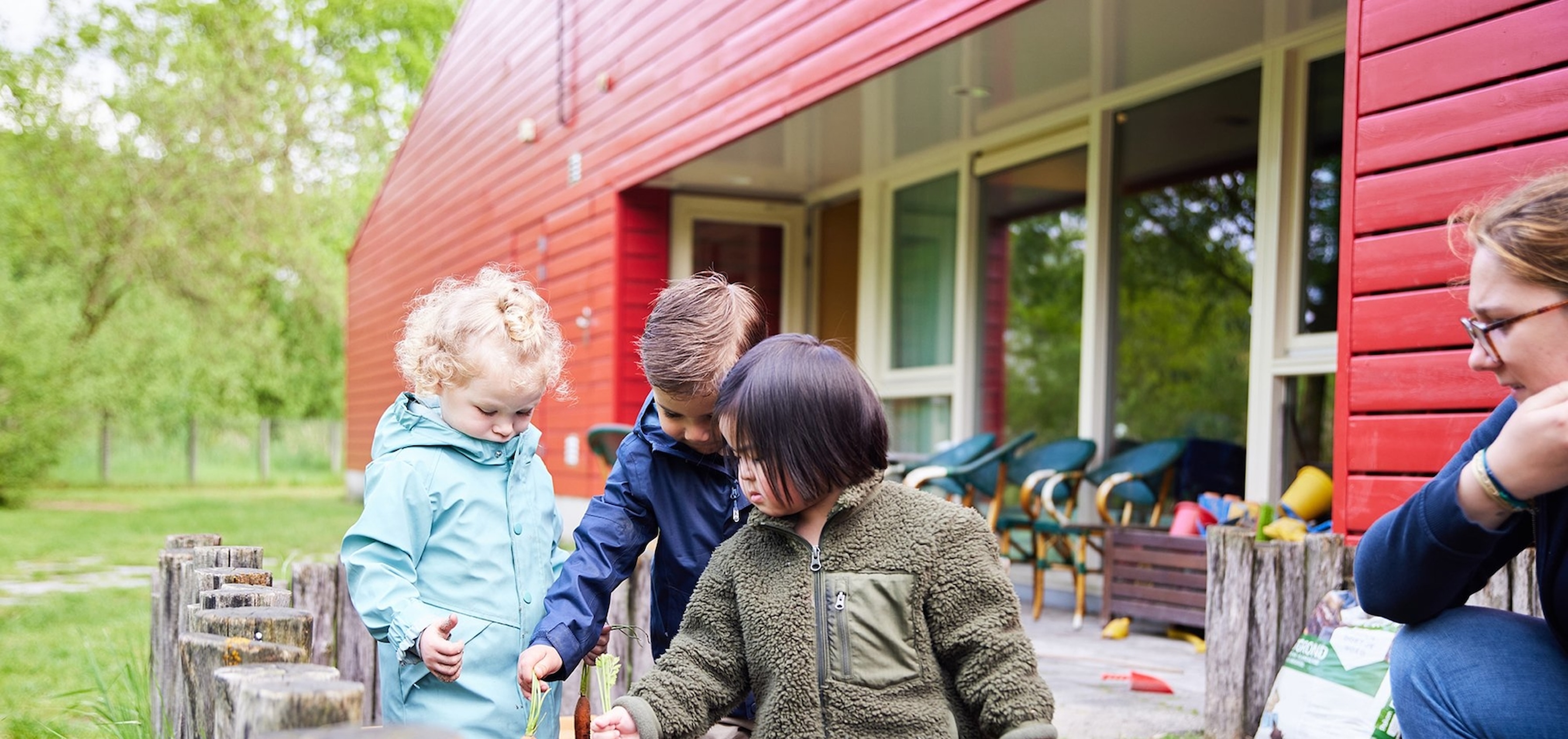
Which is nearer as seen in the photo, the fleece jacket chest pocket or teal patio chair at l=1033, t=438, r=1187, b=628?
the fleece jacket chest pocket

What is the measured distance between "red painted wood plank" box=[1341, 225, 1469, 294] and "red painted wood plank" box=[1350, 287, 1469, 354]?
27mm

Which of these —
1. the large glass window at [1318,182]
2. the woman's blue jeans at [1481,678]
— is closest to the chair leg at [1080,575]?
the large glass window at [1318,182]

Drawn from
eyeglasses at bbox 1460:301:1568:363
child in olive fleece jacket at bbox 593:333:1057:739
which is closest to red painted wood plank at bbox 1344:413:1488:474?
eyeglasses at bbox 1460:301:1568:363

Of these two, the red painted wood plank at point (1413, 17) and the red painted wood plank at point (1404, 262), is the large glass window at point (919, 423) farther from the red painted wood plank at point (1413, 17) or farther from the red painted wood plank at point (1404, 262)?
the red painted wood plank at point (1413, 17)

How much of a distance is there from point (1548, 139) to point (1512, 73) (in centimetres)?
20

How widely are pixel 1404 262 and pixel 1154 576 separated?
2395 mm

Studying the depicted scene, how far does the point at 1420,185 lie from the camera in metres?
3.04

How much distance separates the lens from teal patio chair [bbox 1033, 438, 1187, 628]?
5.62 m

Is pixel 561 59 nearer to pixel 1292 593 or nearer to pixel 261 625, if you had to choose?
pixel 1292 593

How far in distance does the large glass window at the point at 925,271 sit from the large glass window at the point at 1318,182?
265 cm

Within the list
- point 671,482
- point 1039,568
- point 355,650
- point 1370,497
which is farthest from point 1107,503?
point 671,482

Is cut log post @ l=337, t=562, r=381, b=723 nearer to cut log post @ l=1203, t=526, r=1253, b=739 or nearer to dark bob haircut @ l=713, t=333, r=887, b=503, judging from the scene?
dark bob haircut @ l=713, t=333, r=887, b=503

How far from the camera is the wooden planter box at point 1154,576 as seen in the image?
493 centimetres

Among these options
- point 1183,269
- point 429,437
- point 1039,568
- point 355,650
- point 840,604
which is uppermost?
point 1183,269
